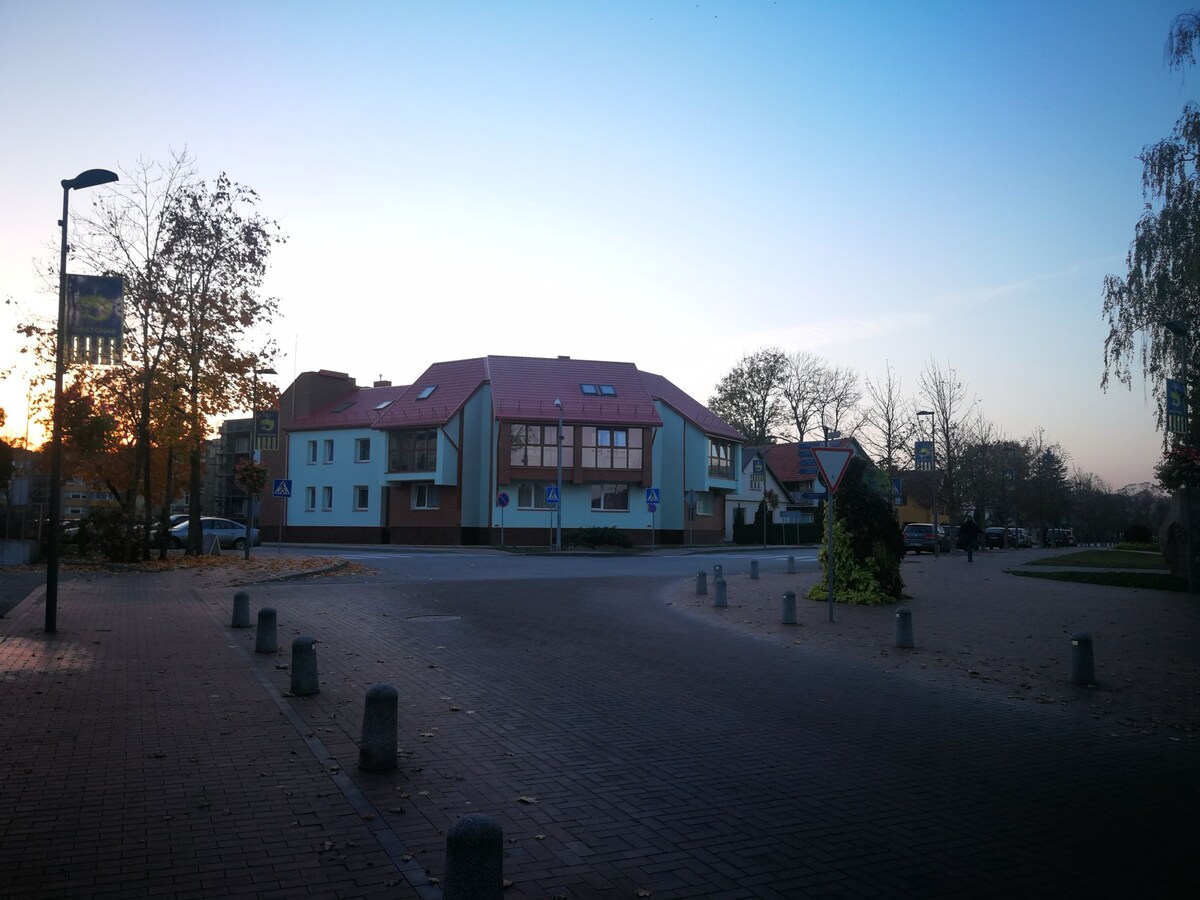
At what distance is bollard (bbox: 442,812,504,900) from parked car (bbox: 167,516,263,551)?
38.4 metres

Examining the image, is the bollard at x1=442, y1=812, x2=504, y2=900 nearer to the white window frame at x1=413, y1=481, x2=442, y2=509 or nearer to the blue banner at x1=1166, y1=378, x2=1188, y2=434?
the blue banner at x1=1166, y1=378, x2=1188, y2=434

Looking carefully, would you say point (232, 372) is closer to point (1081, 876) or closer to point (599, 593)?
point (599, 593)

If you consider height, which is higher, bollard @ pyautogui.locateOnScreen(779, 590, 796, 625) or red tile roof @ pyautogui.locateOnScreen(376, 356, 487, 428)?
red tile roof @ pyautogui.locateOnScreen(376, 356, 487, 428)

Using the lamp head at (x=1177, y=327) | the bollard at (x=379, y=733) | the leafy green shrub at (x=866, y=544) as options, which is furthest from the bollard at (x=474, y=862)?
the lamp head at (x=1177, y=327)

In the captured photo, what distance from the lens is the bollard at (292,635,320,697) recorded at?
920cm

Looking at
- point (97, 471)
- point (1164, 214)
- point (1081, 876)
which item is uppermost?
point (1164, 214)

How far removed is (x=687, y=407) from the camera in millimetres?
60031

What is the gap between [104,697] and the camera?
8.95m

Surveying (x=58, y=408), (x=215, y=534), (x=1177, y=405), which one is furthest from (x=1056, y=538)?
(x=58, y=408)

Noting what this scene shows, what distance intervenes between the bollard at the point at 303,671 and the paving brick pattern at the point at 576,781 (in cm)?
27

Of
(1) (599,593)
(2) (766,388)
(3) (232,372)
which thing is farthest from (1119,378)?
(2) (766,388)

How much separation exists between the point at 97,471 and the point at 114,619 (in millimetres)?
31008

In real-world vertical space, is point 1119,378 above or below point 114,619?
above

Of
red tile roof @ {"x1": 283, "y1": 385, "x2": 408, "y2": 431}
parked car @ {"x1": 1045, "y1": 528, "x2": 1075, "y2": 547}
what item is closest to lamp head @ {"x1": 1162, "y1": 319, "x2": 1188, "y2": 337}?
red tile roof @ {"x1": 283, "y1": 385, "x2": 408, "y2": 431}
